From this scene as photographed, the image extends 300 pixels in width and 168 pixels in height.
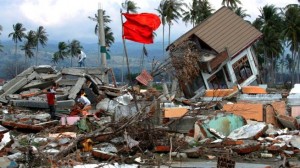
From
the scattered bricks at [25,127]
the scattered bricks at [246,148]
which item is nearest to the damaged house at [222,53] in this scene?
the scattered bricks at [25,127]

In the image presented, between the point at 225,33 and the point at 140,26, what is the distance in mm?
11361

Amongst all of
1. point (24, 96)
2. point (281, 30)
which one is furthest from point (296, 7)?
point (24, 96)

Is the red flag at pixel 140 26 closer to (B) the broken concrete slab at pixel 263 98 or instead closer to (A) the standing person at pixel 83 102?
(A) the standing person at pixel 83 102

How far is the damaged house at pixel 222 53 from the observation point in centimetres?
2125

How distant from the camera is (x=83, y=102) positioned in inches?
615

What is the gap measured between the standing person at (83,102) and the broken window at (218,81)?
24.4ft

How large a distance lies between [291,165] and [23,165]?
13.9ft

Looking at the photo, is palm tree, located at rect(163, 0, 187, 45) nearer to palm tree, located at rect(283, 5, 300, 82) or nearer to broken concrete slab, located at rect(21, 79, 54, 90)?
palm tree, located at rect(283, 5, 300, 82)

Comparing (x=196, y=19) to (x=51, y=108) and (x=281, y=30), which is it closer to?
(x=281, y=30)

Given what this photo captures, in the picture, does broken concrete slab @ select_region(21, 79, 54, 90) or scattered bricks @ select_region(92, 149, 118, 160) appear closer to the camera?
scattered bricks @ select_region(92, 149, 118, 160)

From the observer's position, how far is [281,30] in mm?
55844

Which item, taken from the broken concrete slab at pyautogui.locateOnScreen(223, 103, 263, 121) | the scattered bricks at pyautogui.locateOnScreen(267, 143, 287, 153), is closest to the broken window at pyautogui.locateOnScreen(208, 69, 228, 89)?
the broken concrete slab at pyautogui.locateOnScreen(223, 103, 263, 121)

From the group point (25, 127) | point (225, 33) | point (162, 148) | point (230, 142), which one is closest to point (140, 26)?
point (162, 148)

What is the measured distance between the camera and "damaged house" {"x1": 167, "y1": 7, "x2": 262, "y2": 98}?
2125cm
